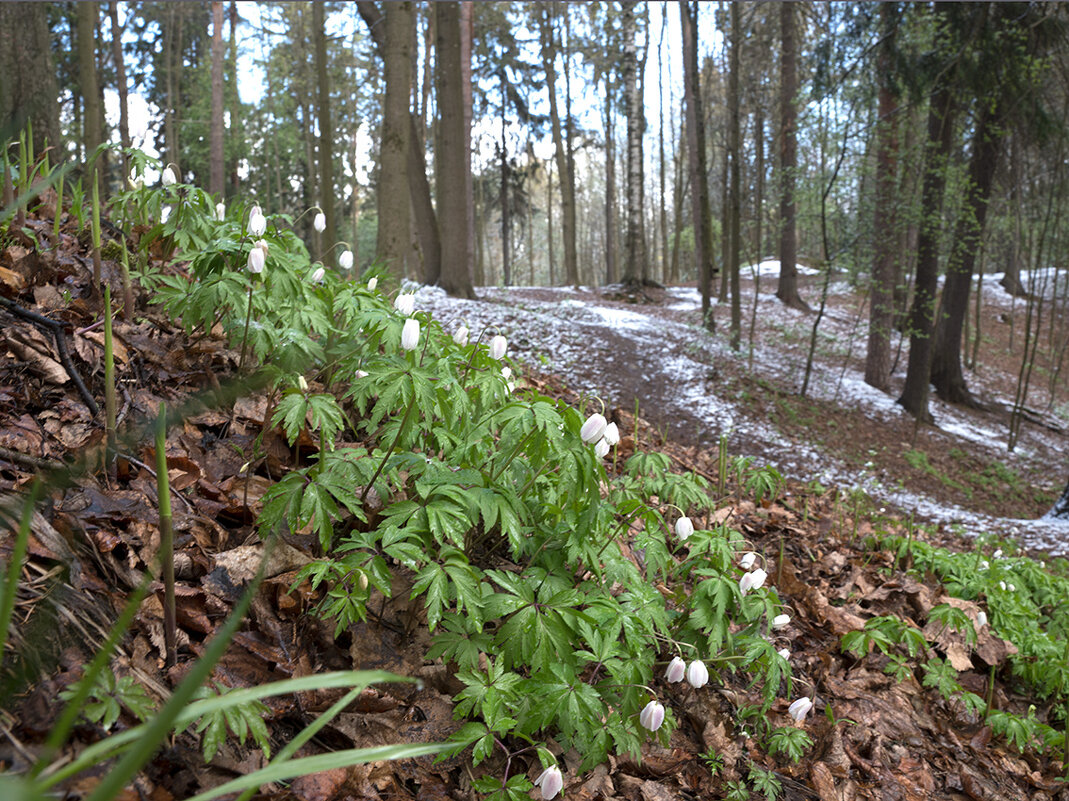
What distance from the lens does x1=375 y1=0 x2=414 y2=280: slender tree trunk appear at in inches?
319

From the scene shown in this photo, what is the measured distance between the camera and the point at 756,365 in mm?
11086

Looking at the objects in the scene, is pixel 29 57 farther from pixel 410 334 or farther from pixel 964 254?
pixel 964 254

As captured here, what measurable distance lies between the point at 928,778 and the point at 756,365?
30.3ft

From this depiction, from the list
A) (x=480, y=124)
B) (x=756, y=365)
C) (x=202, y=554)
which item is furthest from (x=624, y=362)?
(x=480, y=124)

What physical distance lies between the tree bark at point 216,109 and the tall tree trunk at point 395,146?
16.4 ft

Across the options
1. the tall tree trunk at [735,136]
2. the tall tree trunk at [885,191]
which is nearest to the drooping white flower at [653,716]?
the tall tree trunk at [735,136]

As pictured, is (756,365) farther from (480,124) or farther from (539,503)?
(480,124)

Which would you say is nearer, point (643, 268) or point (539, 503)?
point (539, 503)

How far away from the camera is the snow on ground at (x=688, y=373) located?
750 centimetres

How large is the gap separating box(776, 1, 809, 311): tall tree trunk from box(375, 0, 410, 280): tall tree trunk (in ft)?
21.4

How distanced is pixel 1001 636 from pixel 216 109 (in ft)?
46.4

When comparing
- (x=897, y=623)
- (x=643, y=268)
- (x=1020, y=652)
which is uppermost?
(x=643, y=268)

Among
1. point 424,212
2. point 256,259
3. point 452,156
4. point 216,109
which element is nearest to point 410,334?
point 256,259

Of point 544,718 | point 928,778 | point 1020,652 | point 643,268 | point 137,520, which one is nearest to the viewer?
point 544,718
